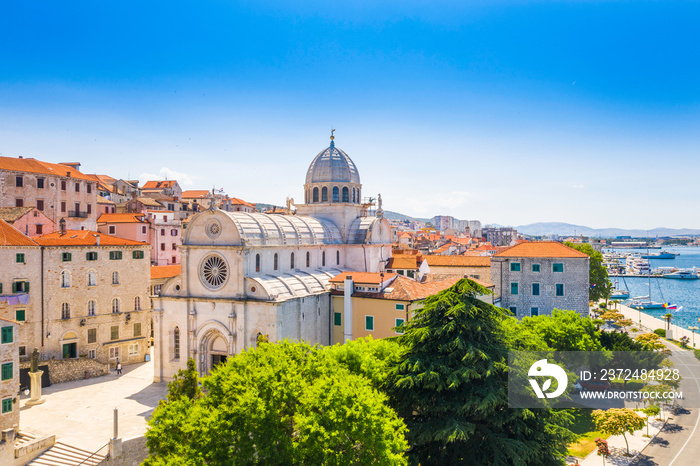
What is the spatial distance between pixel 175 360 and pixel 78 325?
31.3 ft

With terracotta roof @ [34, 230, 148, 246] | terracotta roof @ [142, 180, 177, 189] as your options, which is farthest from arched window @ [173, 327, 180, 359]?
terracotta roof @ [142, 180, 177, 189]

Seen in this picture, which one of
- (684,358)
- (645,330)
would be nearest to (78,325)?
(684,358)

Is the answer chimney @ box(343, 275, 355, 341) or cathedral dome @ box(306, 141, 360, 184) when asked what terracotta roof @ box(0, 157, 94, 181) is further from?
chimney @ box(343, 275, 355, 341)

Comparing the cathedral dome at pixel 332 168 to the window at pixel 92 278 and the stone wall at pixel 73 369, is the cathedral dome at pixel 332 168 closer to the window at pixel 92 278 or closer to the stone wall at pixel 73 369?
the window at pixel 92 278

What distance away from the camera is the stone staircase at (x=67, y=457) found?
26.5 metres

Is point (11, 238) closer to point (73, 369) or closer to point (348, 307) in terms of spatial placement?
point (73, 369)

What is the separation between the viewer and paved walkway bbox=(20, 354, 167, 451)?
28.9 metres

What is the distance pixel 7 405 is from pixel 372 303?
77.5ft

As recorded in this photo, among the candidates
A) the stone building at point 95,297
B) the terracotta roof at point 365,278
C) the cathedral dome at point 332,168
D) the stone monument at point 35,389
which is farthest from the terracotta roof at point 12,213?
the terracotta roof at point 365,278

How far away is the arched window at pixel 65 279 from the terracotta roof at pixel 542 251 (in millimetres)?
37862

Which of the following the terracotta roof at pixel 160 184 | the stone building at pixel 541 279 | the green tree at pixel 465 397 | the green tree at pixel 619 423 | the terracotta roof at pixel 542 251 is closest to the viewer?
the green tree at pixel 465 397

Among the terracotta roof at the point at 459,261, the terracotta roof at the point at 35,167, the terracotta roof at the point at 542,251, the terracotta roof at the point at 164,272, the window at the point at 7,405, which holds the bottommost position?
the window at the point at 7,405

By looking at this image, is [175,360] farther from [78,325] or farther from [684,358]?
[684,358]

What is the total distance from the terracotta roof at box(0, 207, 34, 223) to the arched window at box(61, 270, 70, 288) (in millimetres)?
8596
